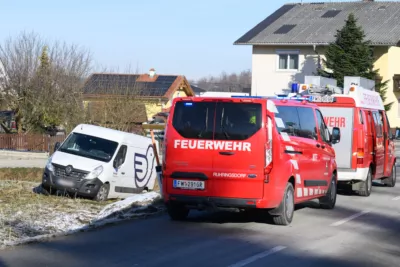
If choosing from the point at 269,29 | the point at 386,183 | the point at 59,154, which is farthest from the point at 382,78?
the point at 59,154

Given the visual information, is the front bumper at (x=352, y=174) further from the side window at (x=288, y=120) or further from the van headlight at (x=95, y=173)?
the van headlight at (x=95, y=173)

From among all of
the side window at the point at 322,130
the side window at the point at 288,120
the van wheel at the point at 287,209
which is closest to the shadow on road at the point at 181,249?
the van wheel at the point at 287,209

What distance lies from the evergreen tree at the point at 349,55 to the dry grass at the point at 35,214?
34569 millimetres

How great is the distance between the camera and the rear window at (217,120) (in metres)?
11.5

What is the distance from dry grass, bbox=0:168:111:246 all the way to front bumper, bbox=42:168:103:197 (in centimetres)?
125

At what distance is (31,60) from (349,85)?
1001 inches

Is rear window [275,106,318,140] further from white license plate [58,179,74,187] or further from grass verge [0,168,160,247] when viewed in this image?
white license plate [58,179,74,187]

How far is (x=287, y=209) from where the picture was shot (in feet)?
40.0

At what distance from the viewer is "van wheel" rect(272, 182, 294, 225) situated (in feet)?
39.4

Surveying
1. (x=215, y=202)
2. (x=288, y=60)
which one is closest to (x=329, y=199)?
(x=215, y=202)

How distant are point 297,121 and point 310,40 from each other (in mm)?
39884

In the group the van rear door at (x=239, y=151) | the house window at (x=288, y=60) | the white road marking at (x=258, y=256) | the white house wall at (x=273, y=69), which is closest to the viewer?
the white road marking at (x=258, y=256)

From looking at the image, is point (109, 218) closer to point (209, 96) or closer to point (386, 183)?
point (209, 96)

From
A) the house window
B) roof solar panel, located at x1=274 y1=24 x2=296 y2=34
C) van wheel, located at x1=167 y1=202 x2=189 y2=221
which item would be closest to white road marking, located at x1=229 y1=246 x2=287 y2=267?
van wheel, located at x1=167 y1=202 x2=189 y2=221
